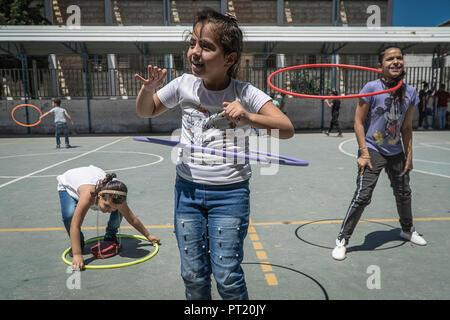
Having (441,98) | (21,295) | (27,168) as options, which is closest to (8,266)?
(21,295)

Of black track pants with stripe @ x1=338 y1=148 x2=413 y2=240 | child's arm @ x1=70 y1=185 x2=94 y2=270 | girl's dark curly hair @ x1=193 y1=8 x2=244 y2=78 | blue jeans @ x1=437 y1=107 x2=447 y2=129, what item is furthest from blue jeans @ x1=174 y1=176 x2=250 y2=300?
blue jeans @ x1=437 y1=107 x2=447 y2=129

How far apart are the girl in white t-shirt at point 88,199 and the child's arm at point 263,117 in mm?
2178

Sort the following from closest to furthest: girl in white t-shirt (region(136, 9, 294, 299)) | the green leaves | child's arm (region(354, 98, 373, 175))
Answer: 1. girl in white t-shirt (region(136, 9, 294, 299))
2. child's arm (region(354, 98, 373, 175))
3. the green leaves

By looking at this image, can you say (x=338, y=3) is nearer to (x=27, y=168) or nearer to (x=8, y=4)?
(x=8, y=4)

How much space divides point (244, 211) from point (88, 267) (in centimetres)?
222

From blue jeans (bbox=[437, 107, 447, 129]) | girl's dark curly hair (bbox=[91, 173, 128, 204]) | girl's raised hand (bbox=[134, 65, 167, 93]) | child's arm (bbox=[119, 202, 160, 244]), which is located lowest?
blue jeans (bbox=[437, 107, 447, 129])

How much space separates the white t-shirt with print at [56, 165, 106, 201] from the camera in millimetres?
4219

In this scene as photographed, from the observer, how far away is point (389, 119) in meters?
4.29

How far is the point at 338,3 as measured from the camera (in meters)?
29.1

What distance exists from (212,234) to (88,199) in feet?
6.58

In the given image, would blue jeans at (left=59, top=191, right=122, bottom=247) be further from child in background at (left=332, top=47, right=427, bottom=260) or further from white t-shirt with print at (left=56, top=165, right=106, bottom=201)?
child in background at (left=332, top=47, right=427, bottom=260)

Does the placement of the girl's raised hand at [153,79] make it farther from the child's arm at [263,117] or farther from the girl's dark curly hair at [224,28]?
the child's arm at [263,117]

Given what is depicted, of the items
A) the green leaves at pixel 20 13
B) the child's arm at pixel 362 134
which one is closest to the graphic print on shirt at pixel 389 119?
the child's arm at pixel 362 134

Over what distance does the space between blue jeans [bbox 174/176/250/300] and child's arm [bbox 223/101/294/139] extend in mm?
465
